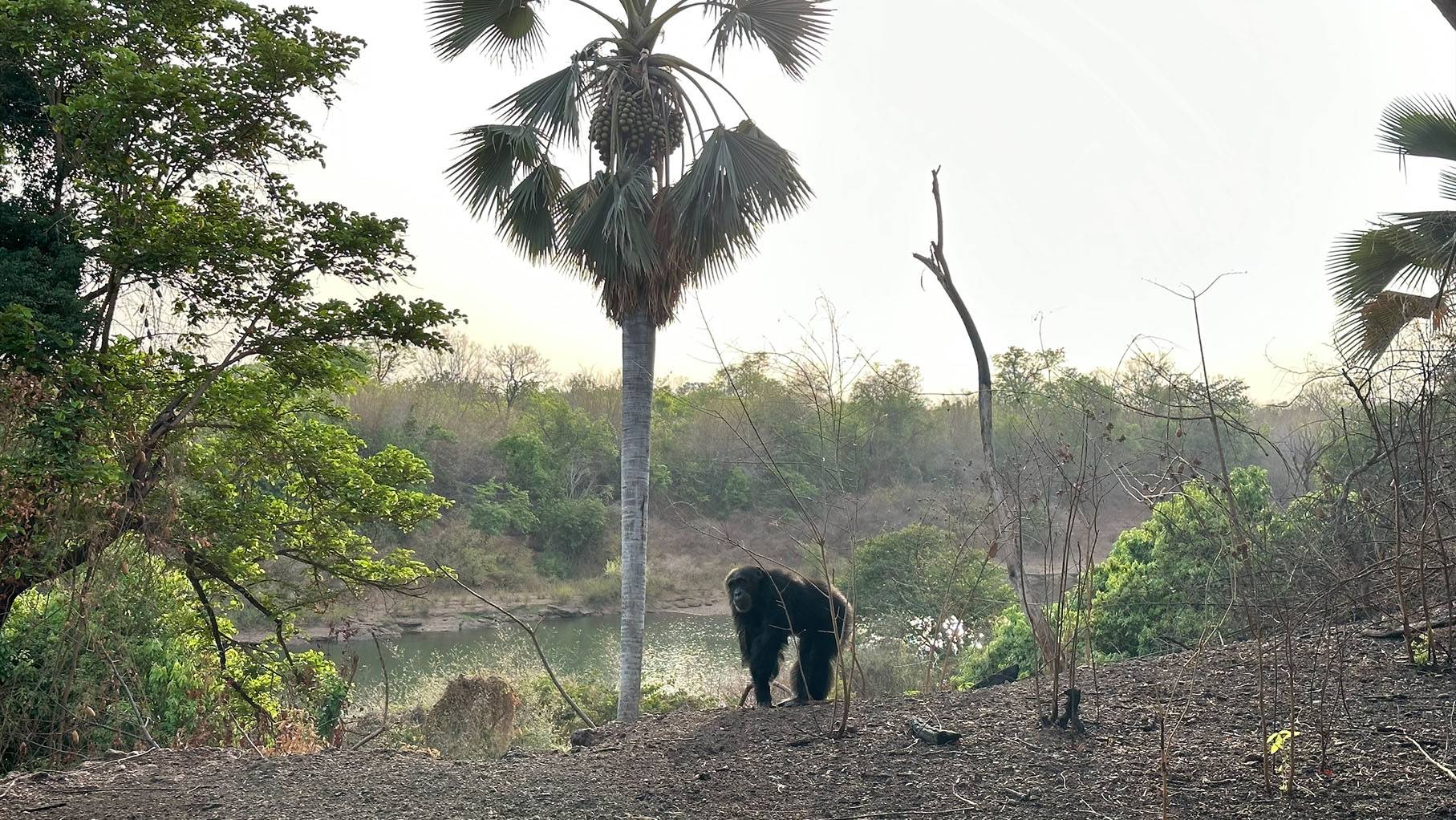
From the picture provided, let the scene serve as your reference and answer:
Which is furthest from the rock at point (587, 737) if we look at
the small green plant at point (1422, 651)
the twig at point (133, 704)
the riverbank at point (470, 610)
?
the riverbank at point (470, 610)

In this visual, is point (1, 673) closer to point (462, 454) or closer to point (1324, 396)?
point (1324, 396)

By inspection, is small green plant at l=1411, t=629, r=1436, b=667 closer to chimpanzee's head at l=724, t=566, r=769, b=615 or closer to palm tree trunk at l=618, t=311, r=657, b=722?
chimpanzee's head at l=724, t=566, r=769, b=615

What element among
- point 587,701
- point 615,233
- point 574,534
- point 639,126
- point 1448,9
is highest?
point 639,126

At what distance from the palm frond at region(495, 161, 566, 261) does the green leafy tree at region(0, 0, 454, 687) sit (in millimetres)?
1232

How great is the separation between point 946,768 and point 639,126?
727 cm

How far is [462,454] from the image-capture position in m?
36.2

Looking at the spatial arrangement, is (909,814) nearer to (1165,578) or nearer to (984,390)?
(984,390)

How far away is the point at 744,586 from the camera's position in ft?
22.6

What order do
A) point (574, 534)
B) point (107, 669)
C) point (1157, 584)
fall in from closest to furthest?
point (107, 669)
point (1157, 584)
point (574, 534)

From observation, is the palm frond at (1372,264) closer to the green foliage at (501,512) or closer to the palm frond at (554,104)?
the palm frond at (554,104)

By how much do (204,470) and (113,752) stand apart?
4.68m

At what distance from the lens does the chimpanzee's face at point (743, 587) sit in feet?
22.4

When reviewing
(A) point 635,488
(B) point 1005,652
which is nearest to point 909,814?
(B) point 1005,652

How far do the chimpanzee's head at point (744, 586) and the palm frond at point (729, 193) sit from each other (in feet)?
12.3
